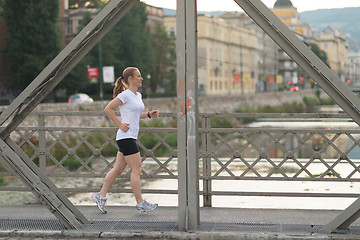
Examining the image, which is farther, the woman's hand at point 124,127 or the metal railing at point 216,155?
the metal railing at point 216,155

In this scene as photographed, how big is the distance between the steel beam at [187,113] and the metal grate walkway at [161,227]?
25cm

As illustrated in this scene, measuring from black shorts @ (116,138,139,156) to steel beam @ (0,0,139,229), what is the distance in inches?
32.4

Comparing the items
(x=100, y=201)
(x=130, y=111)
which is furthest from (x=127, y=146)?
(x=100, y=201)

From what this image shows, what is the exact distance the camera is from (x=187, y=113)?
6.65 m

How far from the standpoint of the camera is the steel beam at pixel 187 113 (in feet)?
21.6

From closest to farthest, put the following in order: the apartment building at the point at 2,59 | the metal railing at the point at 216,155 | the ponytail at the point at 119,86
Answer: the ponytail at the point at 119,86
the metal railing at the point at 216,155
the apartment building at the point at 2,59

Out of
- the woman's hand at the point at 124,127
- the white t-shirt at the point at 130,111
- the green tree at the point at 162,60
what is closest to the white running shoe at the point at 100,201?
the white t-shirt at the point at 130,111

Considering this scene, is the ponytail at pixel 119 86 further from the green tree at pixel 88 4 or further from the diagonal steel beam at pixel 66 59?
the green tree at pixel 88 4

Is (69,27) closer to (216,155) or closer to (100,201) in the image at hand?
(216,155)

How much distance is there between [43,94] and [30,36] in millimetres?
48205

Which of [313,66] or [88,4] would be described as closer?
[313,66]

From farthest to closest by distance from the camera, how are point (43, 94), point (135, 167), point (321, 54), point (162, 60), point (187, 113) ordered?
point (321, 54) → point (162, 60) → point (135, 167) → point (43, 94) → point (187, 113)

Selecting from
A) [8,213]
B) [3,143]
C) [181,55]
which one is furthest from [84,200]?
[181,55]

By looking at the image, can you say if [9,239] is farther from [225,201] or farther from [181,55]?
[225,201]
